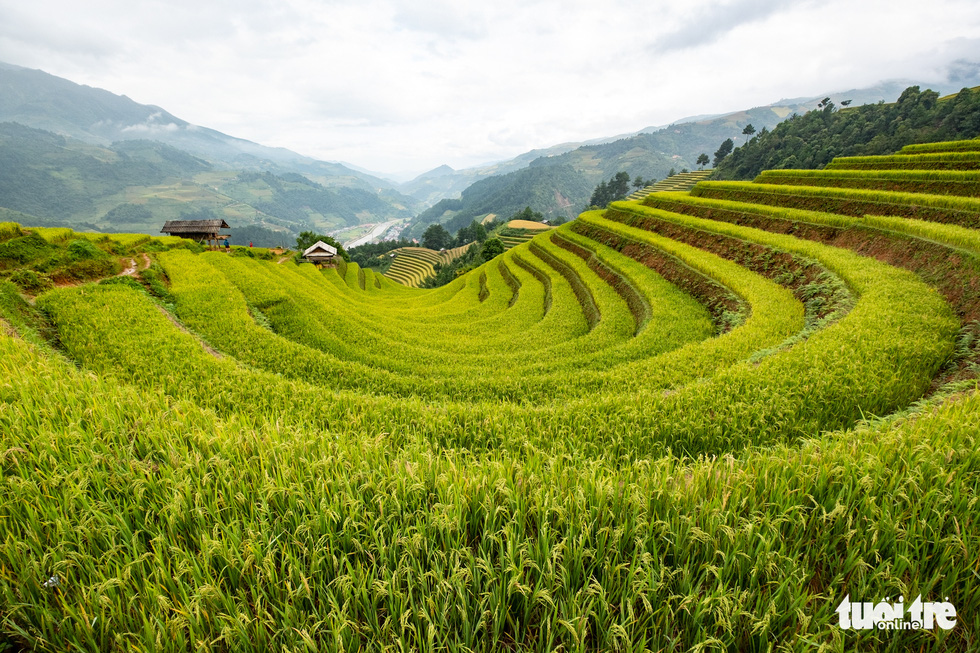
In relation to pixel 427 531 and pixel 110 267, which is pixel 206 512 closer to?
pixel 427 531

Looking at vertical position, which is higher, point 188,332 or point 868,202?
point 868,202

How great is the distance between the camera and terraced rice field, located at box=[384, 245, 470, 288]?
82500mm

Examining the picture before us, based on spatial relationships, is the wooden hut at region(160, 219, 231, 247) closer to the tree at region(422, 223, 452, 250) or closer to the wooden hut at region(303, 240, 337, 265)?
the wooden hut at region(303, 240, 337, 265)

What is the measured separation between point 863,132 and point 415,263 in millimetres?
89076

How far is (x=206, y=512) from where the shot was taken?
2.40 meters

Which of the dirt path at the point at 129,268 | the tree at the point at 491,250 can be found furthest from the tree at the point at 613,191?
the dirt path at the point at 129,268

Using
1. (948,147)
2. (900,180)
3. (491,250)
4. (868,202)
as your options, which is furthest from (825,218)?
(491,250)

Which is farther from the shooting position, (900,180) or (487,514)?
(900,180)

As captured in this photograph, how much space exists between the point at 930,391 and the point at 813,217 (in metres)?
14.6

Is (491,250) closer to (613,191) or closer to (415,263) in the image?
(415,263)

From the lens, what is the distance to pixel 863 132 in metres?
55.1

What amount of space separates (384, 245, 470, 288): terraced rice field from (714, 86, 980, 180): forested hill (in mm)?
69374

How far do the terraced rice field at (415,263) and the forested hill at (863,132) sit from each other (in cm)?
6937

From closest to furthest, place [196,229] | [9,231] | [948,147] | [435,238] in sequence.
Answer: [9,231]
[948,147]
[196,229]
[435,238]
